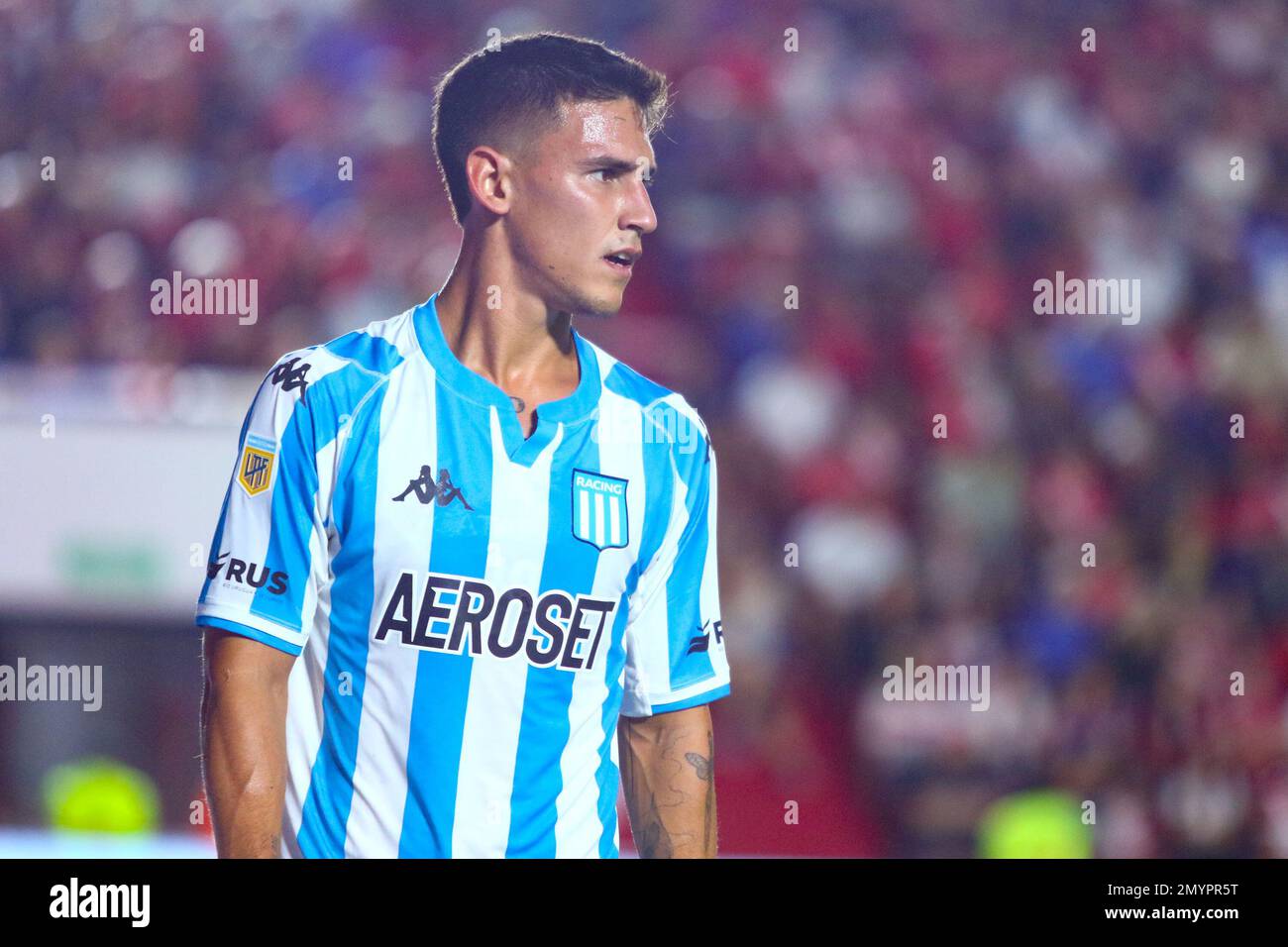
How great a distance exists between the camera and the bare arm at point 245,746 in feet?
7.22

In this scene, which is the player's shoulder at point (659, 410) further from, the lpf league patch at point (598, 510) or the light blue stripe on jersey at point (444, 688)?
the light blue stripe on jersey at point (444, 688)

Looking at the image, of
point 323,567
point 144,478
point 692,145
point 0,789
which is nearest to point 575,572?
point 323,567

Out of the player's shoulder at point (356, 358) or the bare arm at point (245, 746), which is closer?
the bare arm at point (245, 746)

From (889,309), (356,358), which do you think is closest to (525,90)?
(356,358)

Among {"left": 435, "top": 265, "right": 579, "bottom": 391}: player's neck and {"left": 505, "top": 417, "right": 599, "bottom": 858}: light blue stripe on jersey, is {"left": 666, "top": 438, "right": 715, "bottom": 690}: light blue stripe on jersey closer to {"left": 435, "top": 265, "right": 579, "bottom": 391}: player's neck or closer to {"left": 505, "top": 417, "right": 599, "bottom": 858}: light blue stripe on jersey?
{"left": 505, "top": 417, "right": 599, "bottom": 858}: light blue stripe on jersey

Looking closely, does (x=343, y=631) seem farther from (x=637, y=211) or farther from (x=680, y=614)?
(x=637, y=211)

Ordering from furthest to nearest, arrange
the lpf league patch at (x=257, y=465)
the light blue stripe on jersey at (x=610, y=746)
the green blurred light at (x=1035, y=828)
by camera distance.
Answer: the green blurred light at (x=1035, y=828), the light blue stripe on jersey at (x=610, y=746), the lpf league patch at (x=257, y=465)

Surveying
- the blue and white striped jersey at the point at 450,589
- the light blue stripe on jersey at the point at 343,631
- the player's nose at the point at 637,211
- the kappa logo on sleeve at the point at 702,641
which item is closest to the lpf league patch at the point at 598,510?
the blue and white striped jersey at the point at 450,589

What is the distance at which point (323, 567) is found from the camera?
2.33m

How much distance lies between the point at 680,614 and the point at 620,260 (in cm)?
65

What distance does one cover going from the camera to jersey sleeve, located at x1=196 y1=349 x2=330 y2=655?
7.40 ft
